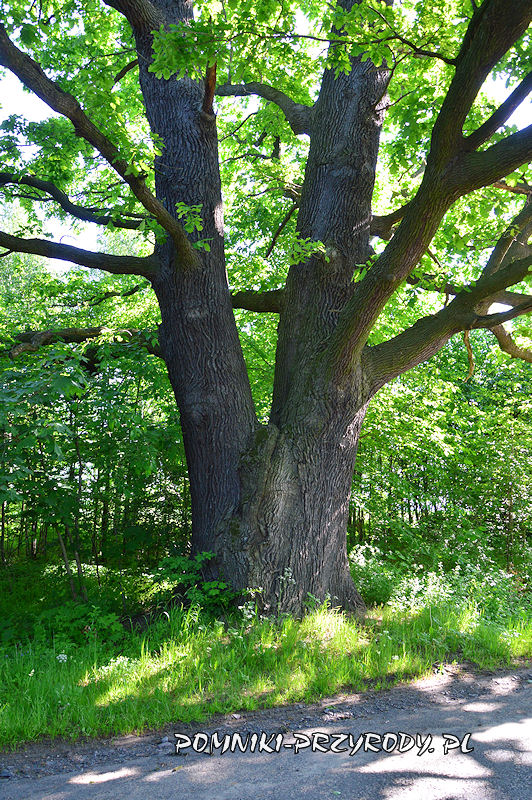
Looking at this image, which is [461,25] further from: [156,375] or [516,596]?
[516,596]

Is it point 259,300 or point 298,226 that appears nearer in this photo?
point 298,226

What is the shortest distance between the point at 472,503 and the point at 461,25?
7195 millimetres

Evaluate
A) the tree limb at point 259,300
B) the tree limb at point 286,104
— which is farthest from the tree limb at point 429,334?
the tree limb at point 286,104

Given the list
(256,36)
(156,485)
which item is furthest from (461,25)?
(156,485)

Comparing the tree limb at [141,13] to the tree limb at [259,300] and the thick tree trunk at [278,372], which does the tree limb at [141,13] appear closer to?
the thick tree trunk at [278,372]

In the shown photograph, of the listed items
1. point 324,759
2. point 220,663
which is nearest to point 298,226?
point 220,663

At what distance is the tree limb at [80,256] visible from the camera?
5402mm

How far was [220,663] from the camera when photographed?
13.8 ft

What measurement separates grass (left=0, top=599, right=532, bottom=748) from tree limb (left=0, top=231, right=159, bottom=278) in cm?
A: 351

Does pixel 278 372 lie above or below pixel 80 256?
below

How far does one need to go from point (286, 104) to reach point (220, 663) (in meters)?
6.81

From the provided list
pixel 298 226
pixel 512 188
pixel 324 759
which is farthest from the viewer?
pixel 298 226

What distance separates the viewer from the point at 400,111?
5586 millimetres

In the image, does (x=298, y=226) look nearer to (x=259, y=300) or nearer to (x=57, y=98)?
(x=259, y=300)
